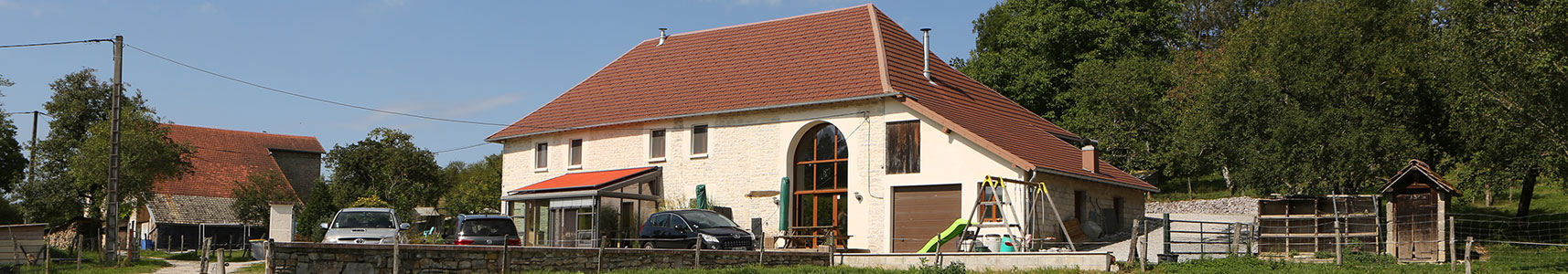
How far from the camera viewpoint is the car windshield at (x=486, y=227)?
80.7 ft

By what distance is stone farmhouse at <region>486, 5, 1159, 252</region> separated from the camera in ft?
89.2

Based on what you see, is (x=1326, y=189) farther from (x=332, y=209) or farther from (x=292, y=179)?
(x=292, y=179)

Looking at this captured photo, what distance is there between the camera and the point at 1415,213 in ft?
72.6

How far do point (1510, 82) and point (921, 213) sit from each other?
11773 mm

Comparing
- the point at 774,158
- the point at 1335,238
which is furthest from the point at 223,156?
the point at 1335,238

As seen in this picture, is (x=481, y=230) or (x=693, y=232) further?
(x=481, y=230)

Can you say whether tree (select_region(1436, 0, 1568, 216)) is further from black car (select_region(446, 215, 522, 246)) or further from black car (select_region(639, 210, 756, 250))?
black car (select_region(446, 215, 522, 246))

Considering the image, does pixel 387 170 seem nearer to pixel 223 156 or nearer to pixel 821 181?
pixel 223 156

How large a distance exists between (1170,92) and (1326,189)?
11.3 meters

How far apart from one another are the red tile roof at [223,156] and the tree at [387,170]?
3.39 meters

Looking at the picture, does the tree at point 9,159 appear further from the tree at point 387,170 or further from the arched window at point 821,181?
the arched window at point 821,181

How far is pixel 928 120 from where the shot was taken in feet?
89.6

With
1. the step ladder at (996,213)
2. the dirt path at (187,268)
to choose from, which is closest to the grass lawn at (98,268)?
the dirt path at (187,268)

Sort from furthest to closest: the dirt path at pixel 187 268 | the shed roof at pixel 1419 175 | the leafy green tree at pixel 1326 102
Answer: the leafy green tree at pixel 1326 102 → the dirt path at pixel 187 268 → the shed roof at pixel 1419 175
